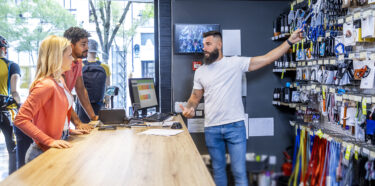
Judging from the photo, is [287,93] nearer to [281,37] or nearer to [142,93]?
[281,37]

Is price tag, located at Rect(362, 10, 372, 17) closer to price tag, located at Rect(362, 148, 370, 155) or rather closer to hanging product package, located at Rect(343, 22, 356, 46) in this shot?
hanging product package, located at Rect(343, 22, 356, 46)

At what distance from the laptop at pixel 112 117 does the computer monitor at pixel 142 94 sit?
358mm

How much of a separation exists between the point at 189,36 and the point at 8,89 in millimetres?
2160

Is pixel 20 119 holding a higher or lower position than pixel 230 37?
lower

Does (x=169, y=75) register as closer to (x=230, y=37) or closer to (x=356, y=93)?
(x=230, y=37)

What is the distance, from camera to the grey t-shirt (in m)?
3.18

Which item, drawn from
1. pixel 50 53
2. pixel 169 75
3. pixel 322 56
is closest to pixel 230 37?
pixel 169 75

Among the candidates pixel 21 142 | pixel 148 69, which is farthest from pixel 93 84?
pixel 21 142

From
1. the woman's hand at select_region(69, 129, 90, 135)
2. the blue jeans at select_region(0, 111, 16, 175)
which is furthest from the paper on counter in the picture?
the blue jeans at select_region(0, 111, 16, 175)

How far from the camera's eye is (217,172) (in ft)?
11.0

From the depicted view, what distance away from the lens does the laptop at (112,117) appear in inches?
121

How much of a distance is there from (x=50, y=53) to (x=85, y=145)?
643 mm

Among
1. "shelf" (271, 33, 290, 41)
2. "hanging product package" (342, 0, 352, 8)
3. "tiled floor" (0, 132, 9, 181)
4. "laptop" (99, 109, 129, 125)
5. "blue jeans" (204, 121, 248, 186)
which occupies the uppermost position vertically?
"hanging product package" (342, 0, 352, 8)

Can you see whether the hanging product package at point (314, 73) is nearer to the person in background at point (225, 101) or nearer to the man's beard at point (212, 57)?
the person in background at point (225, 101)
